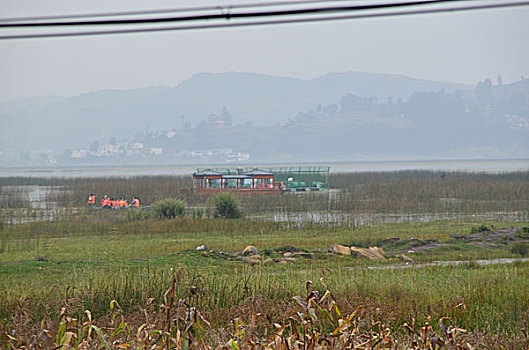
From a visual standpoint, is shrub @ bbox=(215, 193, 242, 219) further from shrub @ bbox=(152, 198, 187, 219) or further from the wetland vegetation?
shrub @ bbox=(152, 198, 187, 219)

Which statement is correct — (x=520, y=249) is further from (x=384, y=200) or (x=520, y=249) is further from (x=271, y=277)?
(x=384, y=200)

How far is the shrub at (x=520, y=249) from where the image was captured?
58.6 ft

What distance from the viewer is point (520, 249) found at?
59.1 feet

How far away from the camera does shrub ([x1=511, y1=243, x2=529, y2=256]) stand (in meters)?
17.9

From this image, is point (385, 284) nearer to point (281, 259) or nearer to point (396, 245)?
point (281, 259)

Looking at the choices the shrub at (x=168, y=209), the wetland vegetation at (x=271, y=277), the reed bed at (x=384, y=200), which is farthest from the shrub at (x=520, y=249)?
the shrub at (x=168, y=209)

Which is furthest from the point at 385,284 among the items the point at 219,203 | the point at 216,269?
the point at 219,203

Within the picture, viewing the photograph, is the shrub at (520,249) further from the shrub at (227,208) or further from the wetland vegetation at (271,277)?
the shrub at (227,208)

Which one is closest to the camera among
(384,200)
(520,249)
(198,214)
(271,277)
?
(271,277)

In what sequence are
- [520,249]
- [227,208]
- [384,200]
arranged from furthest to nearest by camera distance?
[384,200] < [227,208] < [520,249]

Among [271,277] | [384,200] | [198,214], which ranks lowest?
[384,200]

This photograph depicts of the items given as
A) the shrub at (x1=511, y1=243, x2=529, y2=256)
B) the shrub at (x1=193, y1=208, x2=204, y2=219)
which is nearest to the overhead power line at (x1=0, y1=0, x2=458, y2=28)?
the shrub at (x1=511, y1=243, x2=529, y2=256)

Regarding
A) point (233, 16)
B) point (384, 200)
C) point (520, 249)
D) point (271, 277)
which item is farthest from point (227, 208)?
point (233, 16)

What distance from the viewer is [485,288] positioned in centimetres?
1086
